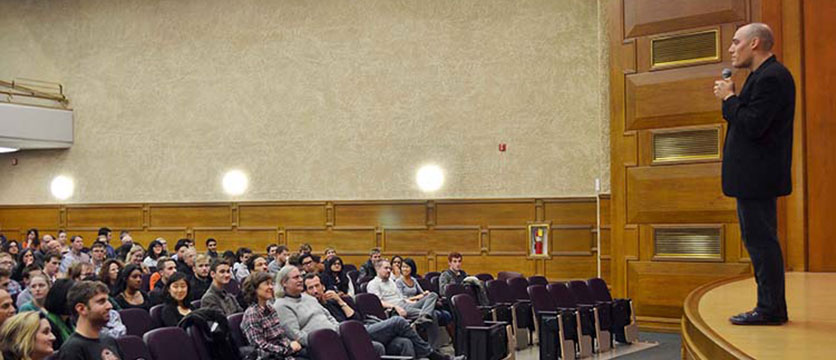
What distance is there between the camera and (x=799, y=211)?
8633 mm

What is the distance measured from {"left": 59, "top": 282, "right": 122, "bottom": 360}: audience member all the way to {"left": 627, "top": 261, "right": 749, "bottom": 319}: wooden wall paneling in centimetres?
823

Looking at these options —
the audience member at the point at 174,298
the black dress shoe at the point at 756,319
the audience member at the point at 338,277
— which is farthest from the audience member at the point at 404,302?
the black dress shoe at the point at 756,319

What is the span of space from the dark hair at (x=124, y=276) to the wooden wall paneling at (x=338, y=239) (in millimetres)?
8542

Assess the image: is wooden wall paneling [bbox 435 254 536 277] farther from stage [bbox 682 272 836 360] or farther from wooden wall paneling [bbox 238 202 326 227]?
stage [bbox 682 272 836 360]

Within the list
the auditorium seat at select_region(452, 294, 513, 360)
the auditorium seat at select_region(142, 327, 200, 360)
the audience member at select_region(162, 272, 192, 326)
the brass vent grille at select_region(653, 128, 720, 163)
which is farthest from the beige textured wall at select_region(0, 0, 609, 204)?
the auditorium seat at select_region(142, 327, 200, 360)

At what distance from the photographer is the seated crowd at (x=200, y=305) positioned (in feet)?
15.3

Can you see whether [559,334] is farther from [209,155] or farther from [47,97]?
[47,97]

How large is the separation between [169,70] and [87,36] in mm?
2461

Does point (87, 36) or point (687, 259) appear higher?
point (87, 36)

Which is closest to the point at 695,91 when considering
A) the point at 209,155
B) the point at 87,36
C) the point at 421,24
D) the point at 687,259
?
the point at 687,259

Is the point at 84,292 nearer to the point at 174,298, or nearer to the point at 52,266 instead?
the point at 174,298

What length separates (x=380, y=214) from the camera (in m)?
16.0

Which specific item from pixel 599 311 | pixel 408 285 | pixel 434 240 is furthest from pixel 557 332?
pixel 434 240

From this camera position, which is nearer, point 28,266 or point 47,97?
point 28,266
